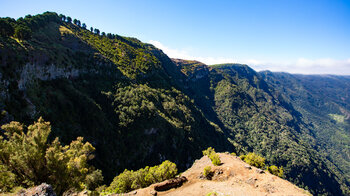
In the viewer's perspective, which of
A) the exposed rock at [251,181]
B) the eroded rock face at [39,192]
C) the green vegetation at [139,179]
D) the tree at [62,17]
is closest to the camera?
the eroded rock face at [39,192]

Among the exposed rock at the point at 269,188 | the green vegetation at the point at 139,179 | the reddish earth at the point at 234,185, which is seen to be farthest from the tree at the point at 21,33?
the exposed rock at the point at 269,188

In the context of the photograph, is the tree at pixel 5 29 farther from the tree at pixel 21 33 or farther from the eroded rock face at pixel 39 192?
the eroded rock face at pixel 39 192

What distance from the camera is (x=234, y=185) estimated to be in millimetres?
29875

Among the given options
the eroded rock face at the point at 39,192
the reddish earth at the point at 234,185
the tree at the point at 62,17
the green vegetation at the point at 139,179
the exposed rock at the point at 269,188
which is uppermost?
the tree at the point at 62,17

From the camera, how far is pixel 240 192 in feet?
89.9

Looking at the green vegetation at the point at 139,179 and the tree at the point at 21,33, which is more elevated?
the tree at the point at 21,33

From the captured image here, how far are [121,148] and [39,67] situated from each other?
1958 inches

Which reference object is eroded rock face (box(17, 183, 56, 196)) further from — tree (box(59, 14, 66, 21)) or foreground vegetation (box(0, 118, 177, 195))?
tree (box(59, 14, 66, 21))

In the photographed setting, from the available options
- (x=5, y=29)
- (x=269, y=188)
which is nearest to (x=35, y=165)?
(x=269, y=188)

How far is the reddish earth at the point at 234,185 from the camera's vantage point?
2733 centimetres

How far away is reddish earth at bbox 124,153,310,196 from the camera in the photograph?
27.3 m

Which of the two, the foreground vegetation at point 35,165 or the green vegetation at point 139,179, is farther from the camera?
the green vegetation at point 139,179

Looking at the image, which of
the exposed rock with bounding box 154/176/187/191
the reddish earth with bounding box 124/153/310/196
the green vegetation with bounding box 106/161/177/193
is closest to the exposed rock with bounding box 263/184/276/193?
the reddish earth with bounding box 124/153/310/196

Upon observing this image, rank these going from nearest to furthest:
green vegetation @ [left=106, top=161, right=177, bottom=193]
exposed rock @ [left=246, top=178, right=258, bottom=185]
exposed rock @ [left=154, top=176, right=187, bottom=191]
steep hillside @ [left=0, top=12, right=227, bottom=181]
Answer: exposed rock @ [left=154, top=176, right=187, bottom=191] < exposed rock @ [left=246, top=178, right=258, bottom=185] < green vegetation @ [left=106, top=161, right=177, bottom=193] < steep hillside @ [left=0, top=12, right=227, bottom=181]
